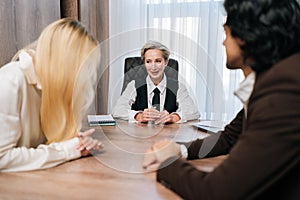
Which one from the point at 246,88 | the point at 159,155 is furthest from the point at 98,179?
the point at 246,88

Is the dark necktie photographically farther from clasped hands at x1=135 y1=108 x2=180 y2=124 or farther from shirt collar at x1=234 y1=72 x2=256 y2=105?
shirt collar at x1=234 y1=72 x2=256 y2=105

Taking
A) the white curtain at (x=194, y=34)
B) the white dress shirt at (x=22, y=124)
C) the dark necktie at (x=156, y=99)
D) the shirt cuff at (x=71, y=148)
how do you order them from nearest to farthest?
the white dress shirt at (x=22, y=124)
the shirt cuff at (x=71, y=148)
the dark necktie at (x=156, y=99)
the white curtain at (x=194, y=34)

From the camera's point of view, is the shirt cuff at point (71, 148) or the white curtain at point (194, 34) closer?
the shirt cuff at point (71, 148)

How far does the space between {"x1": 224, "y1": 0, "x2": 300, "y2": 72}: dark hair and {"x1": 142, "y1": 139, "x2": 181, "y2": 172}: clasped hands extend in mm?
359

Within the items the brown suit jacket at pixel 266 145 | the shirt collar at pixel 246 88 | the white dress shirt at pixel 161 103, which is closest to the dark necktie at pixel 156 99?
the white dress shirt at pixel 161 103

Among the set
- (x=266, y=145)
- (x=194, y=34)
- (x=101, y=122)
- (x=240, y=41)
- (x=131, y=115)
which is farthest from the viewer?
(x=194, y=34)

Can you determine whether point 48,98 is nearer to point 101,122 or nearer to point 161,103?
point 101,122

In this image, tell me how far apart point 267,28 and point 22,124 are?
777 millimetres

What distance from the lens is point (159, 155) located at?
93 cm

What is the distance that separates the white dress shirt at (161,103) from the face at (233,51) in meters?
0.94

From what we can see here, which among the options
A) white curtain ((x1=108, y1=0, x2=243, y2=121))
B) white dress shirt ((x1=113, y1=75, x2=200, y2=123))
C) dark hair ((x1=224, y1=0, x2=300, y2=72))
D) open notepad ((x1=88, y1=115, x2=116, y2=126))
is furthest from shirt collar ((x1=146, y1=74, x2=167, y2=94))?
dark hair ((x1=224, y1=0, x2=300, y2=72))

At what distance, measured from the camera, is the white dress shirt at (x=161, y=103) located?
183 centimetres

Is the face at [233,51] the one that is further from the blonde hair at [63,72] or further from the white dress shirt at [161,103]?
the white dress shirt at [161,103]

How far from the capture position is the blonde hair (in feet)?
3.18
